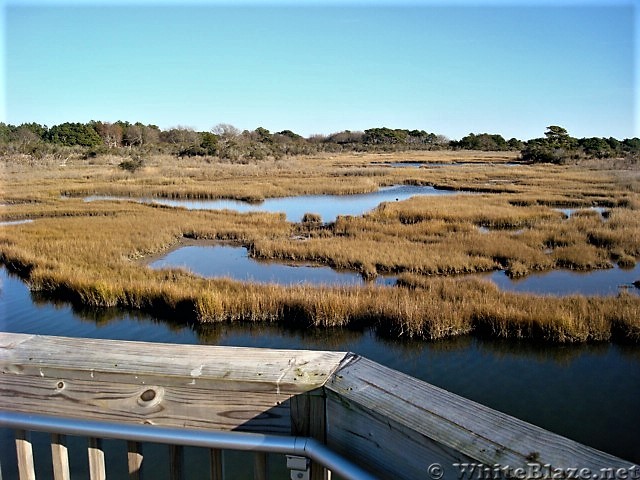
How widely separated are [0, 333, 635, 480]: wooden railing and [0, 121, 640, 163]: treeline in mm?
45394

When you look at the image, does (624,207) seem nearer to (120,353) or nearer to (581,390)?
(581,390)

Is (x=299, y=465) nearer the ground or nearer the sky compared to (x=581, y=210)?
nearer the sky

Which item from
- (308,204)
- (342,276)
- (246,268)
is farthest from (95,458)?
(308,204)

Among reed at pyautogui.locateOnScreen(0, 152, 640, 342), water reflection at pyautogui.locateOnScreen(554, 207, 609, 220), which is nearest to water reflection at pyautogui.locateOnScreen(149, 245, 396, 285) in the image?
reed at pyautogui.locateOnScreen(0, 152, 640, 342)

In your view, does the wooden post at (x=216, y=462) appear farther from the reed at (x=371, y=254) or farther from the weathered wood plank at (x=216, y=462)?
the reed at (x=371, y=254)

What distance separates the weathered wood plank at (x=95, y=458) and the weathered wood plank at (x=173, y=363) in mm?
189

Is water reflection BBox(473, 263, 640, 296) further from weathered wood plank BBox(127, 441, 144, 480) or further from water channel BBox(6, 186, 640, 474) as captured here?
weathered wood plank BBox(127, 441, 144, 480)

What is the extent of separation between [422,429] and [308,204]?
1216 inches

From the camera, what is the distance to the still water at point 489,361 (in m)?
7.63

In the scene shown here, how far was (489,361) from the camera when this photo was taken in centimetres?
957

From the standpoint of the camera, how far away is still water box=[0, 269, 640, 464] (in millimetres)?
7629

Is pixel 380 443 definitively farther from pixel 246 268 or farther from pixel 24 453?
pixel 246 268

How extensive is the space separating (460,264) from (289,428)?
14.7 metres

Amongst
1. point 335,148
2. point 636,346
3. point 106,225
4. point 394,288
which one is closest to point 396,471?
point 636,346
